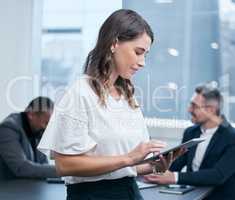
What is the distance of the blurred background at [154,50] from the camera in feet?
10.8

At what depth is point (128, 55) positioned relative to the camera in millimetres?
1334

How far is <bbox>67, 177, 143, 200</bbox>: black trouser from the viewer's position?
→ 127 cm

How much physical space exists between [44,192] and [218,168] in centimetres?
108

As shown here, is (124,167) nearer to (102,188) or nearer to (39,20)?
(102,188)

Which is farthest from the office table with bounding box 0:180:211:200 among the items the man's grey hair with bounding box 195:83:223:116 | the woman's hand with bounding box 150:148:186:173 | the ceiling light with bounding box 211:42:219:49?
the ceiling light with bounding box 211:42:219:49

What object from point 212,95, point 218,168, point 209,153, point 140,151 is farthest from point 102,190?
point 212,95

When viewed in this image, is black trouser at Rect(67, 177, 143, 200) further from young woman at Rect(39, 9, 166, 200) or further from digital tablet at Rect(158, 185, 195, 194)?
digital tablet at Rect(158, 185, 195, 194)

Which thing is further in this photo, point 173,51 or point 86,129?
point 173,51

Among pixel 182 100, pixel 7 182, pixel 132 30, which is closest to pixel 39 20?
pixel 182 100

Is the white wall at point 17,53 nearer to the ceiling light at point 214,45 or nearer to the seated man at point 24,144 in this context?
the seated man at point 24,144

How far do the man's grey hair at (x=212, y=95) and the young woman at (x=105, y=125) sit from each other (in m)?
1.66

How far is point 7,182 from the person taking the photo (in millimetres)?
2490

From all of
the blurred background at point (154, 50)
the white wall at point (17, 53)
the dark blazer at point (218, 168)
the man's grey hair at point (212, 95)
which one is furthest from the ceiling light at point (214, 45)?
the white wall at point (17, 53)

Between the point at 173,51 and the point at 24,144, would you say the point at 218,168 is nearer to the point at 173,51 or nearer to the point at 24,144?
the point at 173,51
